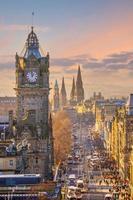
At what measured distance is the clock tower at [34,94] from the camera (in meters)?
113

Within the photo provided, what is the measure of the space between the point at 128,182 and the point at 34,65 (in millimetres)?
25117

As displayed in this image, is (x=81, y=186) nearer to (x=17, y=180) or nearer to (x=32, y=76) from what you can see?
(x=32, y=76)

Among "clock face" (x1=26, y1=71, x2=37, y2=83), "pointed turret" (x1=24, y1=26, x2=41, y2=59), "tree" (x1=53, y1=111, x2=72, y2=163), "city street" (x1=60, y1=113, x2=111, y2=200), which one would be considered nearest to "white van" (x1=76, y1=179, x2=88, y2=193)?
"city street" (x1=60, y1=113, x2=111, y2=200)

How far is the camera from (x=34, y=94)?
12162 cm

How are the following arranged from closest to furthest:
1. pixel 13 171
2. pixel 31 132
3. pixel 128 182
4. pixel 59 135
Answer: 1. pixel 13 171
2. pixel 31 132
3. pixel 128 182
4. pixel 59 135

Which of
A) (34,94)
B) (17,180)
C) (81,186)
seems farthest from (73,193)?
(34,94)

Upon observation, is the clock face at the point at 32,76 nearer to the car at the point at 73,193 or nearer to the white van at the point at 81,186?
the white van at the point at 81,186

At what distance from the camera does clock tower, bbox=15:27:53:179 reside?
113m

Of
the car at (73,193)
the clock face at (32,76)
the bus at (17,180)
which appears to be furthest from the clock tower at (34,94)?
the bus at (17,180)

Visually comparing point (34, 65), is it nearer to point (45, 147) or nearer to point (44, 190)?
point (45, 147)

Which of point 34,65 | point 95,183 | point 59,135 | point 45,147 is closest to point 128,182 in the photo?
point 95,183

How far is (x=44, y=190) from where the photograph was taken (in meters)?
86.6

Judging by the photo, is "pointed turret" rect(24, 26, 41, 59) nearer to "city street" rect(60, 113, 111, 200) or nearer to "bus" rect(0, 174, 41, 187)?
"city street" rect(60, 113, 111, 200)

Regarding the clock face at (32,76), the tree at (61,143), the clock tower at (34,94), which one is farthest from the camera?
the tree at (61,143)
